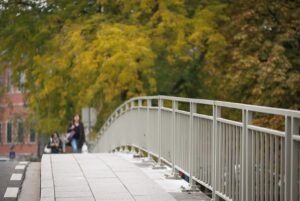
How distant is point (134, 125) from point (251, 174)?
10545 millimetres

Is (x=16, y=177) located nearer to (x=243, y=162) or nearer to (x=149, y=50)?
(x=243, y=162)

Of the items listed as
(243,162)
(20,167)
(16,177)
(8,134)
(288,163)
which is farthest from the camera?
(8,134)

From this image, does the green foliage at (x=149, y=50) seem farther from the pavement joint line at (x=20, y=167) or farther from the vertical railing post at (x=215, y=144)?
the vertical railing post at (x=215, y=144)

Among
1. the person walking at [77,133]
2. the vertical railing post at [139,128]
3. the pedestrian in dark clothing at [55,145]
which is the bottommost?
the pedestrian in dark clothing at [55,145]

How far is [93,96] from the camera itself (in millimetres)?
28250

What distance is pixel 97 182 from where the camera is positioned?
11445 millimetres

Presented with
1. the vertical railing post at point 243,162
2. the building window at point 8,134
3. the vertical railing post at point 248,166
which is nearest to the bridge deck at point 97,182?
the vertical railing post at point 243,162

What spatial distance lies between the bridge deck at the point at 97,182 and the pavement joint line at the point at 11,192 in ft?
1.23

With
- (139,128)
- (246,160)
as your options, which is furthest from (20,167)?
(246,160)

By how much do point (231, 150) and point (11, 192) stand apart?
3731mm

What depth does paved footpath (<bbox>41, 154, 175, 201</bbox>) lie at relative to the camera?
9.82 metres


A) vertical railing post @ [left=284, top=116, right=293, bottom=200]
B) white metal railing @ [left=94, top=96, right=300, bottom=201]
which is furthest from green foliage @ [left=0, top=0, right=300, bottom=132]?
vertical railing post @ [left=284, top=116, right=293, bottom=200]

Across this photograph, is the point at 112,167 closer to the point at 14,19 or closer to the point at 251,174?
the point at 251,174

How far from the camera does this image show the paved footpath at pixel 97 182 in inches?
387
